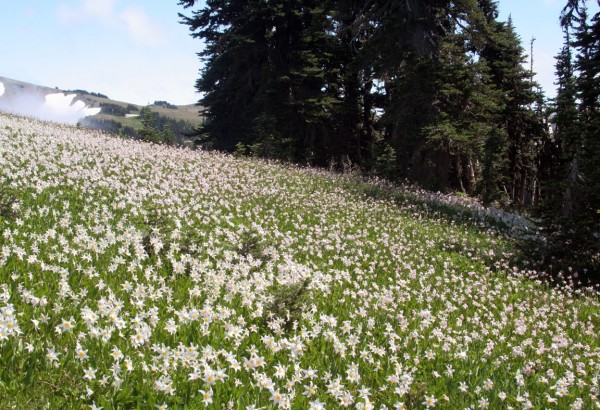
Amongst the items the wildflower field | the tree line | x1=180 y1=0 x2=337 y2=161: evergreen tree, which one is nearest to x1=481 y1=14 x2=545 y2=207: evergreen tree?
the tree line

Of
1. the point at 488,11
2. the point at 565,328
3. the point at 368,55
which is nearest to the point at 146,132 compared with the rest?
the point at 368,55

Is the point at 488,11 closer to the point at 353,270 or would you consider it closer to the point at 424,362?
the point at 353,270

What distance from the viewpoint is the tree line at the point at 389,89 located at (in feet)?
66.3

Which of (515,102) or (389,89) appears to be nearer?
(389,89)

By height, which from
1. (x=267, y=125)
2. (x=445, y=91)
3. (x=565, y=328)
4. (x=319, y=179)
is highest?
(x=445, y=91)

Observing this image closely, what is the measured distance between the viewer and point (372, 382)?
164 inches

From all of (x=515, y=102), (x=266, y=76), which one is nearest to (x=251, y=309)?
(x=266, y=76)

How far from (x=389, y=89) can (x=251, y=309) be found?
984 inches

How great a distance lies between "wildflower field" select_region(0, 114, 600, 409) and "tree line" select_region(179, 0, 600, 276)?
5839 millimetres

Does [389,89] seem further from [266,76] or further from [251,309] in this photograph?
[251,309]

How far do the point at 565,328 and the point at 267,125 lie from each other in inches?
795

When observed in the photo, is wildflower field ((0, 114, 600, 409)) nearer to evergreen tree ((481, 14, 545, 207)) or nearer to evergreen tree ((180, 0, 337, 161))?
evergreen tree ((180, 0, 337, 161))

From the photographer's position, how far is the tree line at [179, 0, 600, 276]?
66.3ft

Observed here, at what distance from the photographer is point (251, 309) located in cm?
506
